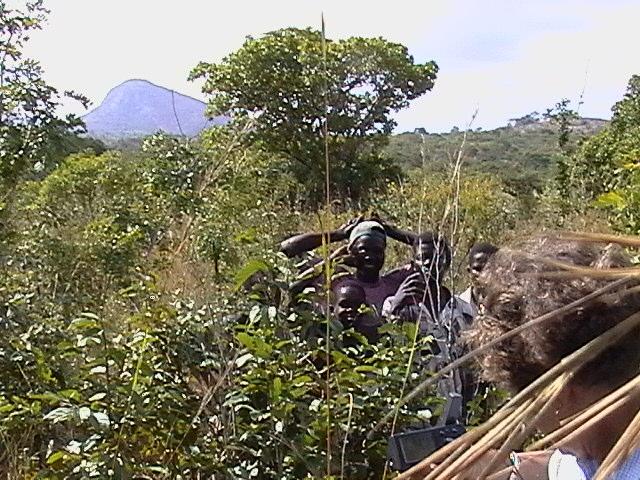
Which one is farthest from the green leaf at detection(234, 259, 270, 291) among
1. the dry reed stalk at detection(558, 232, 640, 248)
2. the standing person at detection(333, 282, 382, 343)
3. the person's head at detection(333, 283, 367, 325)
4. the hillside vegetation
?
the dry reed stalk at detection(558, 232, 640, 248)

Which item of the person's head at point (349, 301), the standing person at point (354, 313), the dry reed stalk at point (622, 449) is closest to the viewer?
the dry reed stalk at point (622, 449)

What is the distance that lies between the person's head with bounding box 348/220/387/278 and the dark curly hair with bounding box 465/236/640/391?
2.62 meters

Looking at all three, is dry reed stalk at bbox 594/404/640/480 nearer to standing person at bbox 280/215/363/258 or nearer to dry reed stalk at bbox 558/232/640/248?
dry reed stalk at bbox 558/232/640/248

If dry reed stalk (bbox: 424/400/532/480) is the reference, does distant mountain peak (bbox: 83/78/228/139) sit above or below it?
above

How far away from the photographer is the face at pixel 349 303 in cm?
306

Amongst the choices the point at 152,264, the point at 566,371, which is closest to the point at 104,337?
the point at 152,264

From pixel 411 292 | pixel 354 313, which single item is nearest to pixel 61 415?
pixel 354 313

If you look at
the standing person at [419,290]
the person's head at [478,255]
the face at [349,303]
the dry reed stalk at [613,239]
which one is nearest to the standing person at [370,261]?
the standing person at [419,290]

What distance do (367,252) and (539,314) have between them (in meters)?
2.85

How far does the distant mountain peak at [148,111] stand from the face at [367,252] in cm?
115

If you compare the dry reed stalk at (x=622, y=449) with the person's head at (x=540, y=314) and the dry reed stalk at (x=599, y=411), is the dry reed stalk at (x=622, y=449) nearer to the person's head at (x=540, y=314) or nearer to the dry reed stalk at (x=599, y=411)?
the dry reed stalk at (x=599, y=411)

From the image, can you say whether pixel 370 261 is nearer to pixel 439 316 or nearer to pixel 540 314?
pixel 439 316

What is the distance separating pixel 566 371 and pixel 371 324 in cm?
249

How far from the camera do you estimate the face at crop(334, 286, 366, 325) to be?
3061mm
